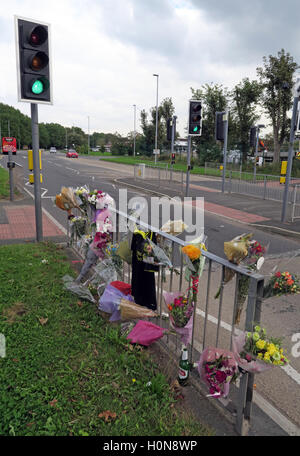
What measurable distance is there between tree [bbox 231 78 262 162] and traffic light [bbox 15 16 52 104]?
111 feet

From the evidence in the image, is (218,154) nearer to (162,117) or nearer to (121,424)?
(162,117)

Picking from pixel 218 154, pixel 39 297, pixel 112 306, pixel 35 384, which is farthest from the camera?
pixel 218 154

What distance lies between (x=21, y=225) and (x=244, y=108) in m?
33.2

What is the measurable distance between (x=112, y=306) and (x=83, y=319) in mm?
459

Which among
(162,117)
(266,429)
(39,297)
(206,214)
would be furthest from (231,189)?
(162,117)

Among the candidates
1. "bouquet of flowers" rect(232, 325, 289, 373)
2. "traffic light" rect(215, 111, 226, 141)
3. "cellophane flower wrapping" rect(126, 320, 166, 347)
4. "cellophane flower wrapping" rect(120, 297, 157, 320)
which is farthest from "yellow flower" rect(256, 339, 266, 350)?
"traffic light" rect(215, 111, 226, 141)

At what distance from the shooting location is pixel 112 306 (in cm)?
396

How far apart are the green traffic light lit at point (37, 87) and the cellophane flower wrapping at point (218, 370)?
5.28 m

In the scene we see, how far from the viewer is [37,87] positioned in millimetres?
6074

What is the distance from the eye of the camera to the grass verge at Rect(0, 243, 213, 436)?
8.50 feet

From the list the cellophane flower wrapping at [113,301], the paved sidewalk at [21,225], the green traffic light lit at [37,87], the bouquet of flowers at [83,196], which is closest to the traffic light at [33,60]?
the green traffic light lit at [37,87]

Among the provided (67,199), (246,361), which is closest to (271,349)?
(246,361)

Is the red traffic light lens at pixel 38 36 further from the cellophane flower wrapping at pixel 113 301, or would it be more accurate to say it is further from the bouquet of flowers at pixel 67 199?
the cellophane flower wrapping at pixel 113 301

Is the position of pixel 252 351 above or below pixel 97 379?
above
